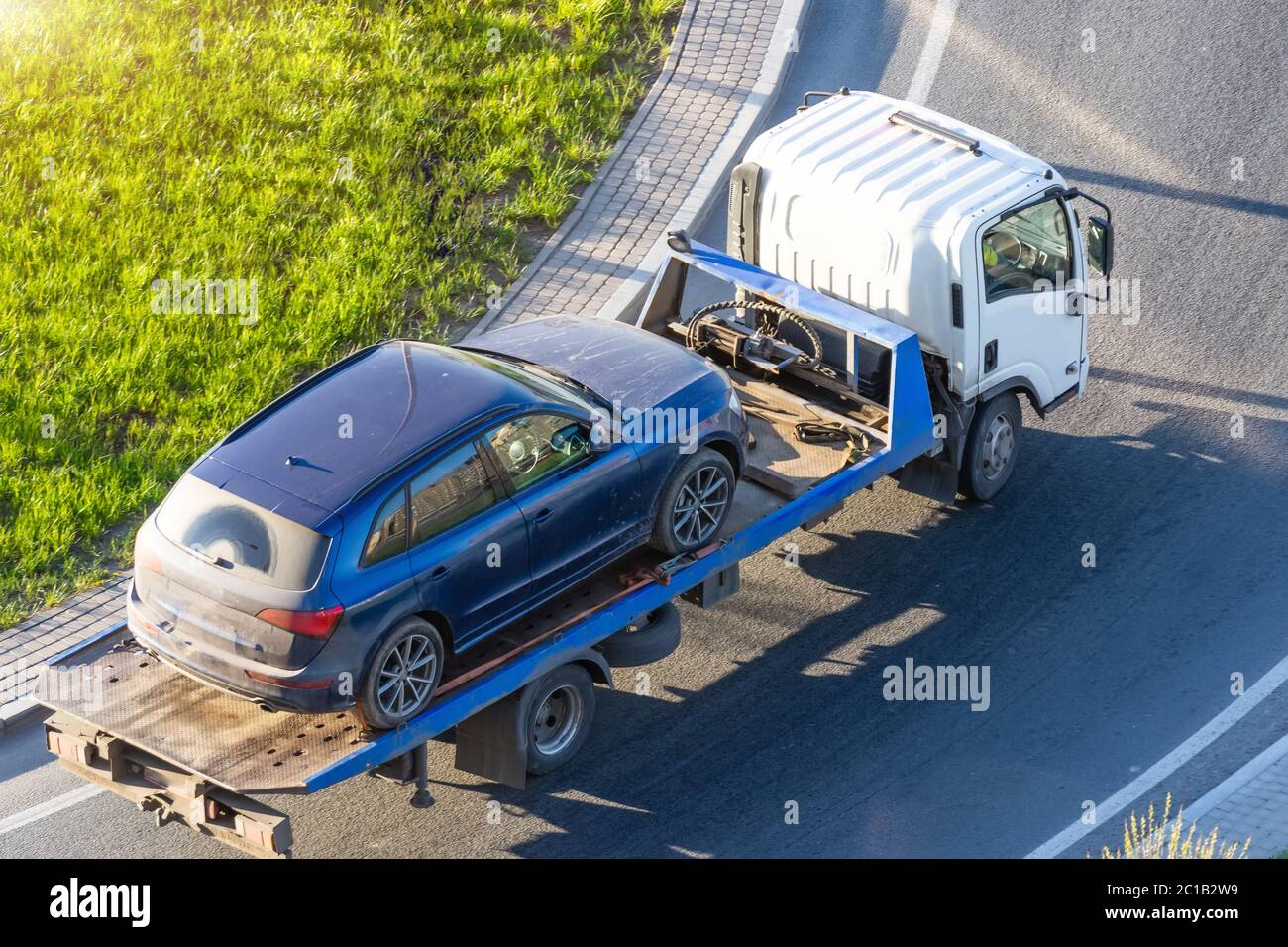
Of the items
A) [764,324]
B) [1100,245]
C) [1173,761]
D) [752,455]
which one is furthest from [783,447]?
[1173,761]

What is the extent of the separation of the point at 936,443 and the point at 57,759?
6.27 meters

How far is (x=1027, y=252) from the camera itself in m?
12.3

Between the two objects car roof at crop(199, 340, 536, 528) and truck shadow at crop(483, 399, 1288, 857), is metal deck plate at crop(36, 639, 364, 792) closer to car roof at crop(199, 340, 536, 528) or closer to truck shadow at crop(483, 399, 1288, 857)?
car roof at crop(199, 340, 536, 528)

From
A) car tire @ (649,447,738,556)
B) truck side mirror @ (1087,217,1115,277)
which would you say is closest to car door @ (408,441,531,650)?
car tire @ (649,447,738,556)

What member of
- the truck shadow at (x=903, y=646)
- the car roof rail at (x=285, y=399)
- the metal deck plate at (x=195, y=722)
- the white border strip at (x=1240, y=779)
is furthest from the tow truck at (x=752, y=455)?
the white border strip at (x=1240, y=779)

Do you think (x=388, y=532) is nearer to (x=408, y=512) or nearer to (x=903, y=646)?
(x=408, y=512)

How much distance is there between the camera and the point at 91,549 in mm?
12562

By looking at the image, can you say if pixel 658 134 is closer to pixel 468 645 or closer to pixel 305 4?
pixel 305 4

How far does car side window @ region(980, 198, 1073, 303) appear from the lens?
472 inches

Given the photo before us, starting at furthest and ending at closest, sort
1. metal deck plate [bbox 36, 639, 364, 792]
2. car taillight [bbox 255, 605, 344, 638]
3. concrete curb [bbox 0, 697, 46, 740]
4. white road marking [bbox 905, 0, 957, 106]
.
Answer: white road marking [bbox 905, 0, 957, 106] → concrete curb [bbox 0, 697, 46, 740] → metal deck plate [bbox 36, 639, 364, 792] → car taillight [bbox 255, 605, 344, 638]

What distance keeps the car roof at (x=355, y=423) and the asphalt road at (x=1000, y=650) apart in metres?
2.27

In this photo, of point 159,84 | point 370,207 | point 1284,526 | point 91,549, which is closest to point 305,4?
point 159,84

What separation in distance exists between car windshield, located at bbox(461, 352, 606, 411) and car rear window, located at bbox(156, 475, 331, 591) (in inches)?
72.8

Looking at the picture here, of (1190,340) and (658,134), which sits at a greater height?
(658,134)
